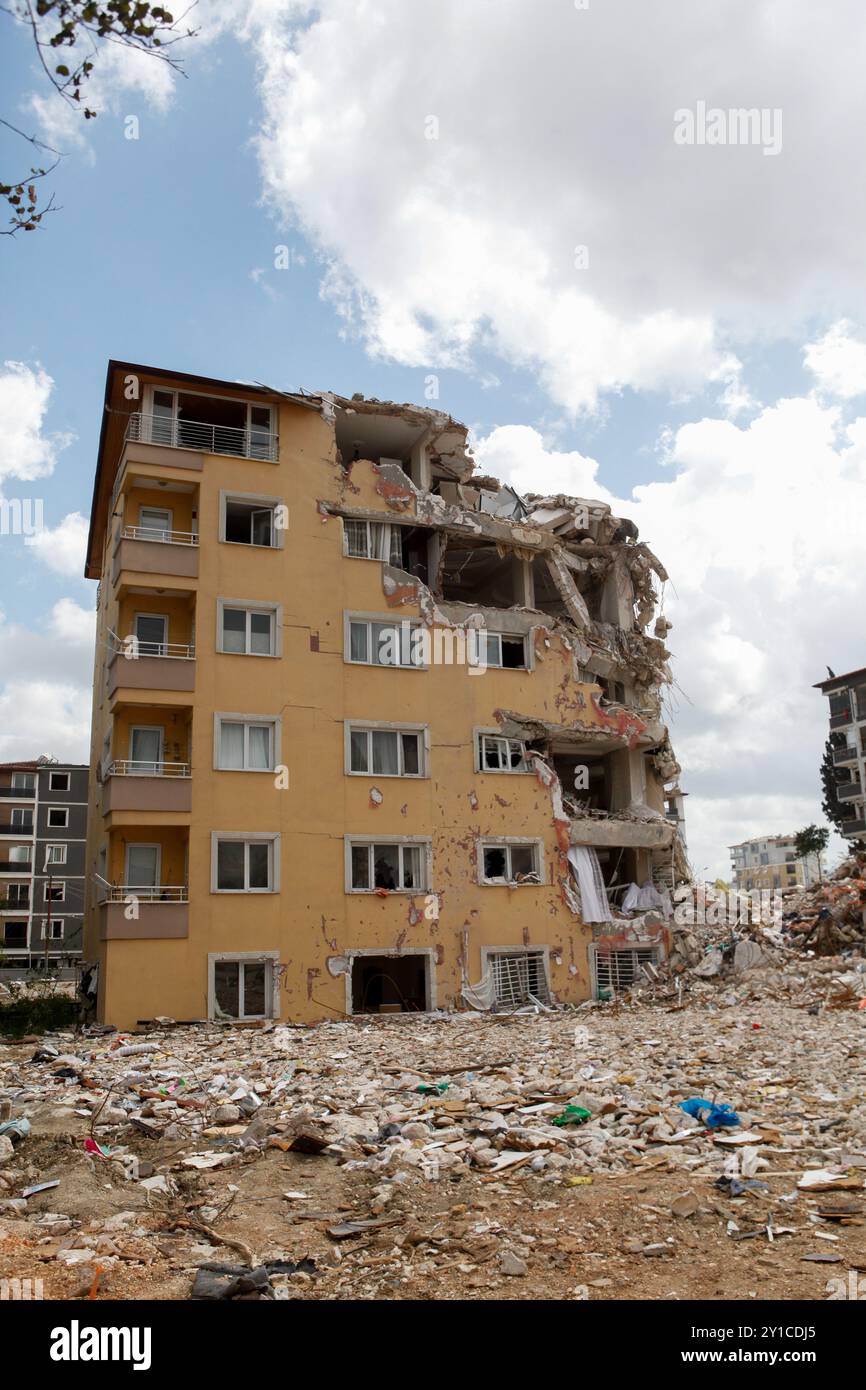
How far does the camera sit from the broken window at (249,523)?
26.3 metres

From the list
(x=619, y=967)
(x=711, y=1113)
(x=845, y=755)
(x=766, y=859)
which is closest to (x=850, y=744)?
(x=845, y=755)

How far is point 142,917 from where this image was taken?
22.6 meters

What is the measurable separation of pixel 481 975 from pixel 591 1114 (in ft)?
48.6

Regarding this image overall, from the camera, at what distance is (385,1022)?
76.9 feet

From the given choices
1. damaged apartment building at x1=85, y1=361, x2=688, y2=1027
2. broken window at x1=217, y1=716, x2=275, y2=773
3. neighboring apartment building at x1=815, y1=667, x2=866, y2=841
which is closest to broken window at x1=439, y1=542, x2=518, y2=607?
damaged apartment building at x1=85, y1=361, x2=688, y2=1027

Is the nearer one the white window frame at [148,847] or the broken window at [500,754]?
the white window frame at [148,847]

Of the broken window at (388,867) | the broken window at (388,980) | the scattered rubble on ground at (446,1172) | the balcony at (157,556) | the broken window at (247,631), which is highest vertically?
the balcony at (157,556)

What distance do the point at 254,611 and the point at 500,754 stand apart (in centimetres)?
763

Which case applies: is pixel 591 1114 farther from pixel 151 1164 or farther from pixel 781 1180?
pixel 151 1164

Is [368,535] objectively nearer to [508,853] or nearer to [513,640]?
[513,640]

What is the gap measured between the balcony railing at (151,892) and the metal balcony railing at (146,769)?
8.46 ft

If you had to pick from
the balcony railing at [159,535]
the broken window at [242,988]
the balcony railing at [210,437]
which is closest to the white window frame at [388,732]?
the broken window at [242,988]

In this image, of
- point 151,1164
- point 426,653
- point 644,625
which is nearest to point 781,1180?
point 151,1164

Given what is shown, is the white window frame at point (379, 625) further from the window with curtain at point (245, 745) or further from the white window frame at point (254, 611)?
the window with curtain at point (245, 745)
